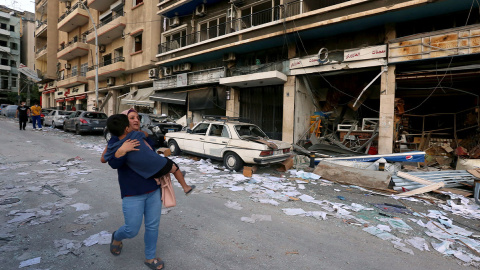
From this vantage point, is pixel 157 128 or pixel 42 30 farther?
pixel 42 30

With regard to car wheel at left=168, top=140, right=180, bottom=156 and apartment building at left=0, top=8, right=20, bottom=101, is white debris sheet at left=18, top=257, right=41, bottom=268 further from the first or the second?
apartment building at left=0, top=8, right=20, bottom=101

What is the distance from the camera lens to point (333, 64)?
10828 mm

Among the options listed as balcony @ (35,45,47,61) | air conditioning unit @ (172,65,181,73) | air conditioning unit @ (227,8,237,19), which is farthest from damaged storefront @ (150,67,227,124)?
balcony @ (35,45,47,61)

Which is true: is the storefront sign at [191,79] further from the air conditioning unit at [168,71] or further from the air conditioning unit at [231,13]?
the air conditioning unit at [231,13]

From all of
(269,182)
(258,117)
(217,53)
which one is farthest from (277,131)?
(269,182)

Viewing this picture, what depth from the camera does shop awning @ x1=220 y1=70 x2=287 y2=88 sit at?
11859 mm

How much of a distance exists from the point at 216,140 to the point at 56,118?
664 inches

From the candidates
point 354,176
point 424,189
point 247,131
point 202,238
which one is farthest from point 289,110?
point 202,238

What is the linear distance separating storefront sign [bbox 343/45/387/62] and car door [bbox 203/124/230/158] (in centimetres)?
641

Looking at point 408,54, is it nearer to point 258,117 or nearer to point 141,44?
point 258,117

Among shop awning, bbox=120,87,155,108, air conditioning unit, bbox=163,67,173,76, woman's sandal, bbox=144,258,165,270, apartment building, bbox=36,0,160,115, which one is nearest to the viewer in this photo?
woman's sandal, bbox=144,258,165,270

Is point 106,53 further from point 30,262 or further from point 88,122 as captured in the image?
point 30,262

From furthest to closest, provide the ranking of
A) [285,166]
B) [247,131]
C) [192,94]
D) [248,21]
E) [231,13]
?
[192,94]
[248,21]
[231,13]
[247,131]
[285,166]

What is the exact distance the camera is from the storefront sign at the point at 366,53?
9.58 meters
